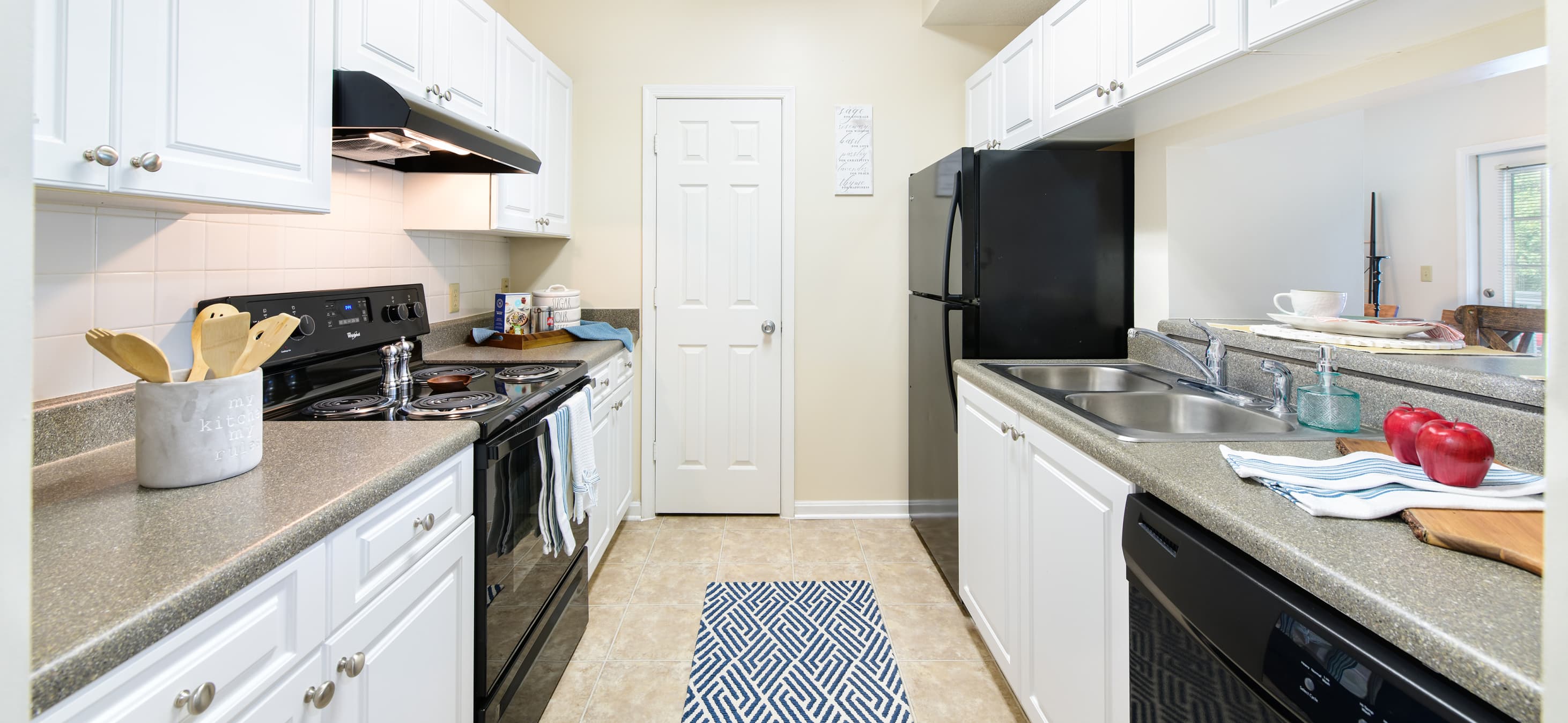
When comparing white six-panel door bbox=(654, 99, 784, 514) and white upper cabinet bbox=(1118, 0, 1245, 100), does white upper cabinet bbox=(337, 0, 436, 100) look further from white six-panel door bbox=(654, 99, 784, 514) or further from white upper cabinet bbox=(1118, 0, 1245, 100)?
white upper cabinet bbox=(1118, 0, 1245, 100)

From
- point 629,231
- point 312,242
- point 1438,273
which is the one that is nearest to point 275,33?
point 312,242

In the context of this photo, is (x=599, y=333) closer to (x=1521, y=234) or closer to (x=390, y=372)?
(x=390, y=372)

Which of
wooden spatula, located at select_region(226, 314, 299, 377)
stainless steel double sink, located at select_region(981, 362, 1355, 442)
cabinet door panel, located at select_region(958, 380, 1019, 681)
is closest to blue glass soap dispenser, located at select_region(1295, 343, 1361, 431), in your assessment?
stainless steel double sink, located at select_region(981, 362, 1355, 442)

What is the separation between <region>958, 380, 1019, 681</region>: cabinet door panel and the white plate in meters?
0.73

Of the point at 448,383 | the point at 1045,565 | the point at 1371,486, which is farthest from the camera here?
the point at 448,383

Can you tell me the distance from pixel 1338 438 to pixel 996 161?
140 centimetres

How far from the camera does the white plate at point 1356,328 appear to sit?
4.75 feet

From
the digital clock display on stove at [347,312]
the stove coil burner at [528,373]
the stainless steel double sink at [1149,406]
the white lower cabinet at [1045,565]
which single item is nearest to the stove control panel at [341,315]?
the digital clock display on stove at [347,312]

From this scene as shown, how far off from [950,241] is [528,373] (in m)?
1.51

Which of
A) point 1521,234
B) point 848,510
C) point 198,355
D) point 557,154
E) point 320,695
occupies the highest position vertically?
point 557,154

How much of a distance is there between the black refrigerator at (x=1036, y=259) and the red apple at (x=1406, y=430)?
1.30 metres

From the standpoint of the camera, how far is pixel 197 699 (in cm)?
70

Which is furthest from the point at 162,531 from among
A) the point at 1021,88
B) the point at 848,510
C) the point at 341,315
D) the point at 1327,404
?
the point at 848,510

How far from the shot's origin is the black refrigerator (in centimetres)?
229
